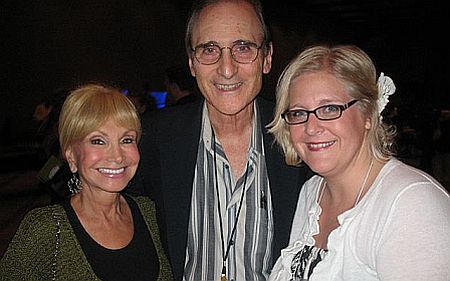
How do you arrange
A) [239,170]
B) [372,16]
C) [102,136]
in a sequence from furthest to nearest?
[372,16] → [239,170] → [102,136]

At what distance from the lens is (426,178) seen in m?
1.58

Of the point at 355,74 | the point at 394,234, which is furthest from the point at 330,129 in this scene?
the point at 394,234

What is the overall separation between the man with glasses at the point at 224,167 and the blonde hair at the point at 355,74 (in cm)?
33

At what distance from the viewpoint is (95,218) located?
7.06ft


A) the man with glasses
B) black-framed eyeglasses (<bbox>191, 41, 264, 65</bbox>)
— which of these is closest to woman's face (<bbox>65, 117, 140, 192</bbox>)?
the man with glasses

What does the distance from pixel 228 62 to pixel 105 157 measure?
0.59 metres

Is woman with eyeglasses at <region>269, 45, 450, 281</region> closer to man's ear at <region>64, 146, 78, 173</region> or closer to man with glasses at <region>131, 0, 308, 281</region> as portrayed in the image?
man with glasses at <region>131, 0, 308, 281</region>

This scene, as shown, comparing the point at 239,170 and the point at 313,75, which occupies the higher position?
the point at 313,75

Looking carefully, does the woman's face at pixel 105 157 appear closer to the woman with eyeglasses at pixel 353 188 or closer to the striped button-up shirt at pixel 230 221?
the striped button-up shirt at pixel 230 221

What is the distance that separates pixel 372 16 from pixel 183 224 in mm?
21486

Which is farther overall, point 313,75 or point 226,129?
point 226,129

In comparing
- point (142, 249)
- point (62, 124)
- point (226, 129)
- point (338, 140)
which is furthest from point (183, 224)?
point (338, 140)

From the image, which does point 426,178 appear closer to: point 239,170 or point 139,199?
point 239,170

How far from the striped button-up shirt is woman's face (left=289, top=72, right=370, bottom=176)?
440mm
